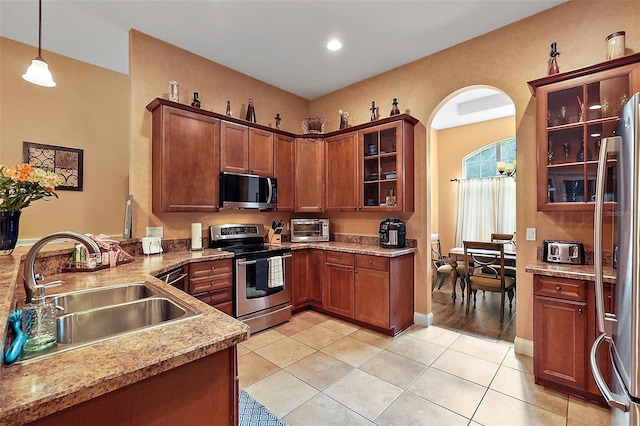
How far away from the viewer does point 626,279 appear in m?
1.21

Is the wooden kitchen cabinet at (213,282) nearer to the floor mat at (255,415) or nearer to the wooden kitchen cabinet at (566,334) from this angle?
the floor mat at (255,415)

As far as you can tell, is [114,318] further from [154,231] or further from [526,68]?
[526,68]

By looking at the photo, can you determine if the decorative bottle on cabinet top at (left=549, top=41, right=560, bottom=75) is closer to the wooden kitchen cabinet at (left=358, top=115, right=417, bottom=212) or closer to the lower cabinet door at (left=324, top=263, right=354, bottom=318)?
the wooden kitchen cabinet at (left=358, top=115, right=417, bottom=212)

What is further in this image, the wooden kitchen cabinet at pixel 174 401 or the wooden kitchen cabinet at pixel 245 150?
the wooden kitchen cabinet at pixel 245 150

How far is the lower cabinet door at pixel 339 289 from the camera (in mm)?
3549

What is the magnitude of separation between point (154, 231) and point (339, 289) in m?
2.20

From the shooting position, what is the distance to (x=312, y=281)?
12.9 feet

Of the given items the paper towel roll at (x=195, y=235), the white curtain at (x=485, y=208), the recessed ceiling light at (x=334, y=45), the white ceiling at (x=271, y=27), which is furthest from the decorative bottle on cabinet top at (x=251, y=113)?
the white curtain at (x=485, y=208)

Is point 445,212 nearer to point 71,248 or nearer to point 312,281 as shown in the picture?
point 312,281

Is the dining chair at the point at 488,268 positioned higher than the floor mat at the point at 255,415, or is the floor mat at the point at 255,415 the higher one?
the dining chair at the point at 488,268

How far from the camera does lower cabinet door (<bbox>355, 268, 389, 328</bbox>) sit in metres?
3.23

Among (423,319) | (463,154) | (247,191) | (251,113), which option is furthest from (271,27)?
(463,154)

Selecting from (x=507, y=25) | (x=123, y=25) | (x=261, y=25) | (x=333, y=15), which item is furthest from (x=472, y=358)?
(x=123, y=25)

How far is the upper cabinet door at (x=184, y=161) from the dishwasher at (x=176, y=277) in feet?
2.28
